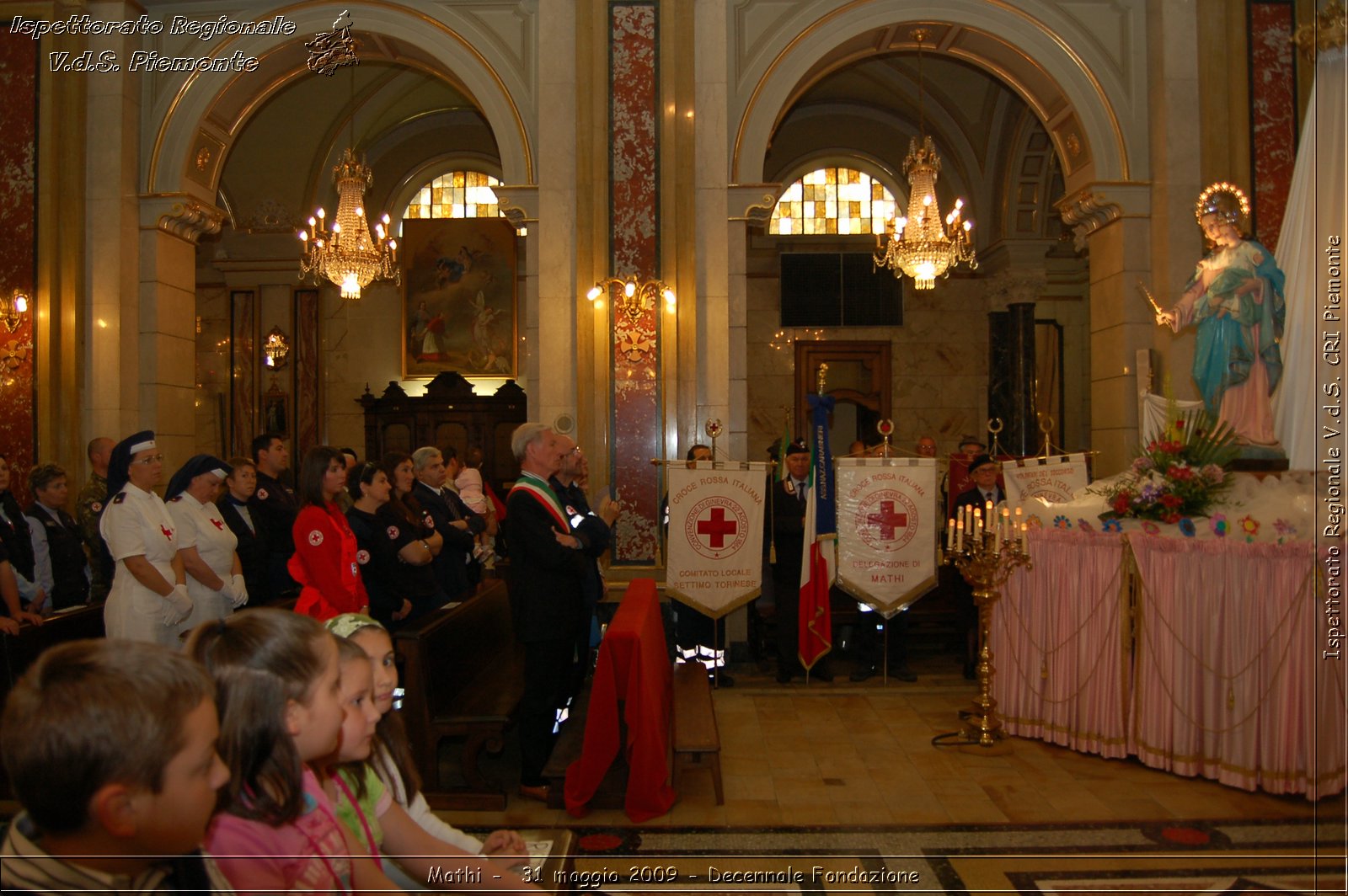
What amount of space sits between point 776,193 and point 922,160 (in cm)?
215

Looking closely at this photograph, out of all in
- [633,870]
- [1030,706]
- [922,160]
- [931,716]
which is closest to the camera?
[633,870]

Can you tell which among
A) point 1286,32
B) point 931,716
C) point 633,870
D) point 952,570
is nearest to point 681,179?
point 952,570

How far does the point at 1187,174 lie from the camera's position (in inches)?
308

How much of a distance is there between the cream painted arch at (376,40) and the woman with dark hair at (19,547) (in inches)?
157

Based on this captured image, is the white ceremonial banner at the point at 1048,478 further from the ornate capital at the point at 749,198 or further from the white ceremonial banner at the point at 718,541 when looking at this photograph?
the ornate capital at the point at 749,198

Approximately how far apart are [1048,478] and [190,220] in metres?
7.44

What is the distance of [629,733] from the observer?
4168 millimetres

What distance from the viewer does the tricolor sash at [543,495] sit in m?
4.45

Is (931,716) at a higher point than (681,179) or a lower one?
lower

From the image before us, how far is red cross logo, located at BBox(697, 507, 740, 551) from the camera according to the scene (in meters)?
6.83

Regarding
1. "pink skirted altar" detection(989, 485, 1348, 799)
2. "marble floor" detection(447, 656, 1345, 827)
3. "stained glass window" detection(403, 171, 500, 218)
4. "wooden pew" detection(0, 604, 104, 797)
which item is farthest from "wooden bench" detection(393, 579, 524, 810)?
"stained glass window" detection(403, 171, 500, 218)

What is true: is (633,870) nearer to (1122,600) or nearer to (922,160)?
(1122,600)

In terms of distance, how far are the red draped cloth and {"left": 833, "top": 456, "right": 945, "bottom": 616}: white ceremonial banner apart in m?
2.74

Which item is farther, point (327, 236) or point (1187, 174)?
point (327, 236)
